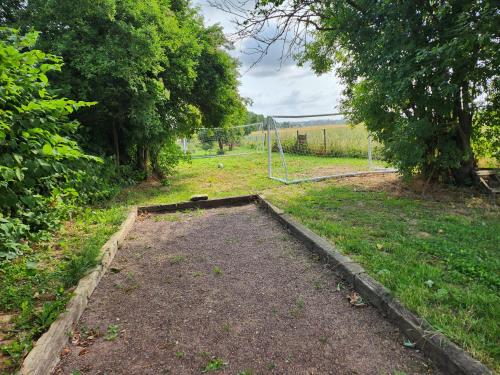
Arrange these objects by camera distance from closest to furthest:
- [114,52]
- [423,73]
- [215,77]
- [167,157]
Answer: [423,73] → [114,52] → [215,77] → [167,157]

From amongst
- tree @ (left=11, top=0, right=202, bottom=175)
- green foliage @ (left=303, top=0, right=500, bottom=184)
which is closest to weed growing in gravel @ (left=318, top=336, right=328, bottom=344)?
green foliage @ (left=303, top=0, right=500, bottom=184)

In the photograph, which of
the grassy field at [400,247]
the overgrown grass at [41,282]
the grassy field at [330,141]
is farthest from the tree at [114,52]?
Answer: the grassy field at [330,141]

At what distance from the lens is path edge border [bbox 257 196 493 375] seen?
5.85ft

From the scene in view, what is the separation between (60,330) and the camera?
7.47ft

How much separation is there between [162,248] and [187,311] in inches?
69.8

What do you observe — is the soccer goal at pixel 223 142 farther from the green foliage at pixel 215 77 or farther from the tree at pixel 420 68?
the tree at pixel 420 68

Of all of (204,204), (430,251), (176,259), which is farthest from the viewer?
(204,204)

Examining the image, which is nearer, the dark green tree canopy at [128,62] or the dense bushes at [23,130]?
the dense bushes at [23,130]

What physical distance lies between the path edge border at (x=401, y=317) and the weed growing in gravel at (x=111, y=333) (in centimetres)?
212

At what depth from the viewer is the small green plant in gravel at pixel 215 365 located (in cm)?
201

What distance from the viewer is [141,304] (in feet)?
9.47

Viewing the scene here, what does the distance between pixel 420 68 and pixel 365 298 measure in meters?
4.10

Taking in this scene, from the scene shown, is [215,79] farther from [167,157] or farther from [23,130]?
[23,130]

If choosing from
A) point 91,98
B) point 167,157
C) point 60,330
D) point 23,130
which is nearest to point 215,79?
point 167,157
